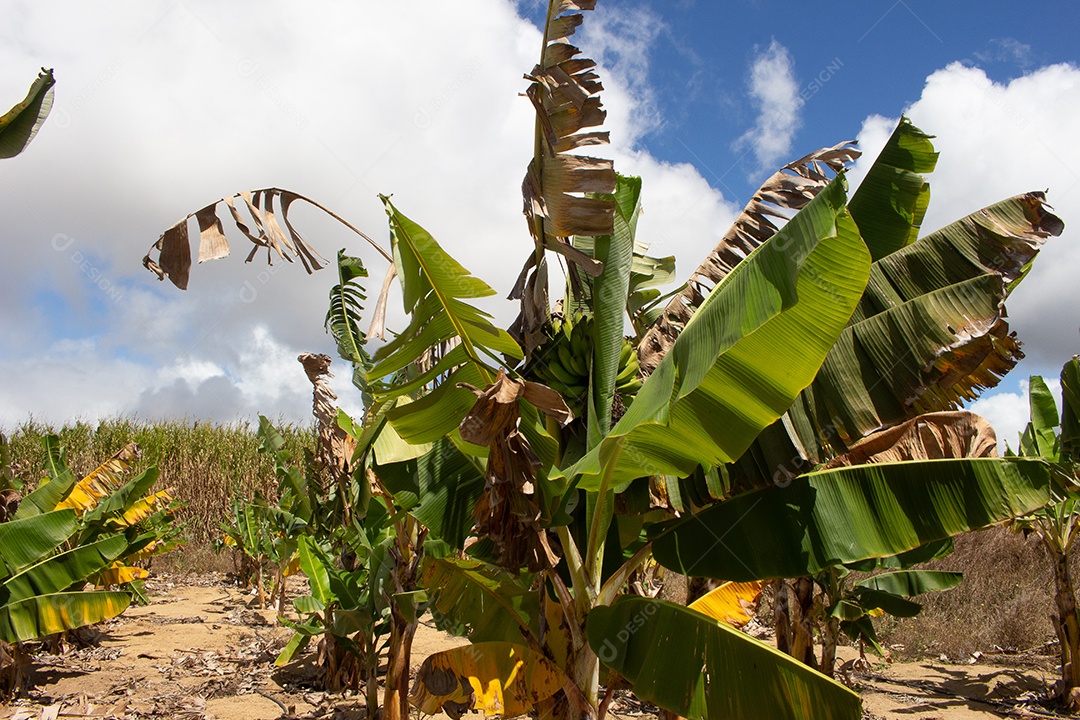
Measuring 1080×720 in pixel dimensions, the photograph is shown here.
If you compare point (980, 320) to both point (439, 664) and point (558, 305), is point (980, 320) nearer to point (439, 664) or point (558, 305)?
point (558, 305)

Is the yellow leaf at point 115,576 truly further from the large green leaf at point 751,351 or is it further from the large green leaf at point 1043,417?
the large green leaf at point 1043,417

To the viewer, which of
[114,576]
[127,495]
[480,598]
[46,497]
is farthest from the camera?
[114,576]

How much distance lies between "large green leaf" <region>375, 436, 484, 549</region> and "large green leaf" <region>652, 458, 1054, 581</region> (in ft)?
3.43

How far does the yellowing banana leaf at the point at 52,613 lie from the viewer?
540 centimetres

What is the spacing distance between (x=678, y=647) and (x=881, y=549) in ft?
3.25

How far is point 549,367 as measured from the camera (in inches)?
144

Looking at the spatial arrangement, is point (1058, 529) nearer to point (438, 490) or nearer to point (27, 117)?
point (438, 490)

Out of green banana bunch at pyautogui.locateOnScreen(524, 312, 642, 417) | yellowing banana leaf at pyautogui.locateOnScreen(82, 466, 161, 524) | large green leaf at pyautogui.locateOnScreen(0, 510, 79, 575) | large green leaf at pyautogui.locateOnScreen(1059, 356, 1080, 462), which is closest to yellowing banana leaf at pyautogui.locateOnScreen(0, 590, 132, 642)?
large green leaf at pyautogui.locateOnScreen(0, 510, 79, 575)

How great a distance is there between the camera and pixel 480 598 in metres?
4.06

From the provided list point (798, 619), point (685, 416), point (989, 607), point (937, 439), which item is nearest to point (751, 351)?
point (685, 416)

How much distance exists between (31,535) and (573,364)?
4702mm

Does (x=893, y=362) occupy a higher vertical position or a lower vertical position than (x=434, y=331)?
lower

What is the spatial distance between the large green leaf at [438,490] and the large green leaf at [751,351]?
1.20 meters

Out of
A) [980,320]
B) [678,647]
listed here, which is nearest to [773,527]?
[678,647]
